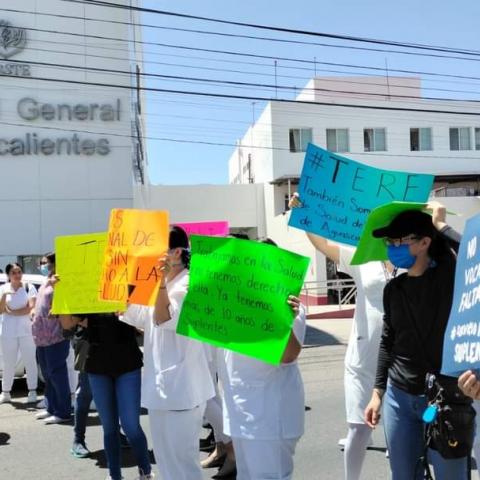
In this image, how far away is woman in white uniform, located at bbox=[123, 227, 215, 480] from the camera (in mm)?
3629

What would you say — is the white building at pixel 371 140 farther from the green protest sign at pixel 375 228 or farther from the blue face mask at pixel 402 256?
the blue face mask at pixel 402 256

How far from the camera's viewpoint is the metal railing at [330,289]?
21922 mm

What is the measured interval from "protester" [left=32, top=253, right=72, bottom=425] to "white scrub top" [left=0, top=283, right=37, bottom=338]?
33.6 inches

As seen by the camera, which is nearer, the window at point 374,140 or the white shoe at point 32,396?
the white shoe at point 32,396

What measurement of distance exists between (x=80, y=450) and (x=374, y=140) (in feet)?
96.0

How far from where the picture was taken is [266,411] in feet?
10.8

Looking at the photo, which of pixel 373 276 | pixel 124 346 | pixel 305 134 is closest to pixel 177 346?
pixel 124 346

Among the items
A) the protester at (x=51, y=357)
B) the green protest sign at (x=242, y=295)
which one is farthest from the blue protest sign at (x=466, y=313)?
the protester at (x=51, y=357)

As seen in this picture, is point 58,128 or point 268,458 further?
point 58,128

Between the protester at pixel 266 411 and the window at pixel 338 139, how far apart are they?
97.6 feet

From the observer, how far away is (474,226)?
2.47 metres

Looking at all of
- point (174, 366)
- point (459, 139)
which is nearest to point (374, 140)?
point (459, 139)

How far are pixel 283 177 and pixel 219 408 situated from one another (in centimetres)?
2473

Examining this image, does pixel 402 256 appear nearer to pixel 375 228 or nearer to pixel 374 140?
pixel 375 228
